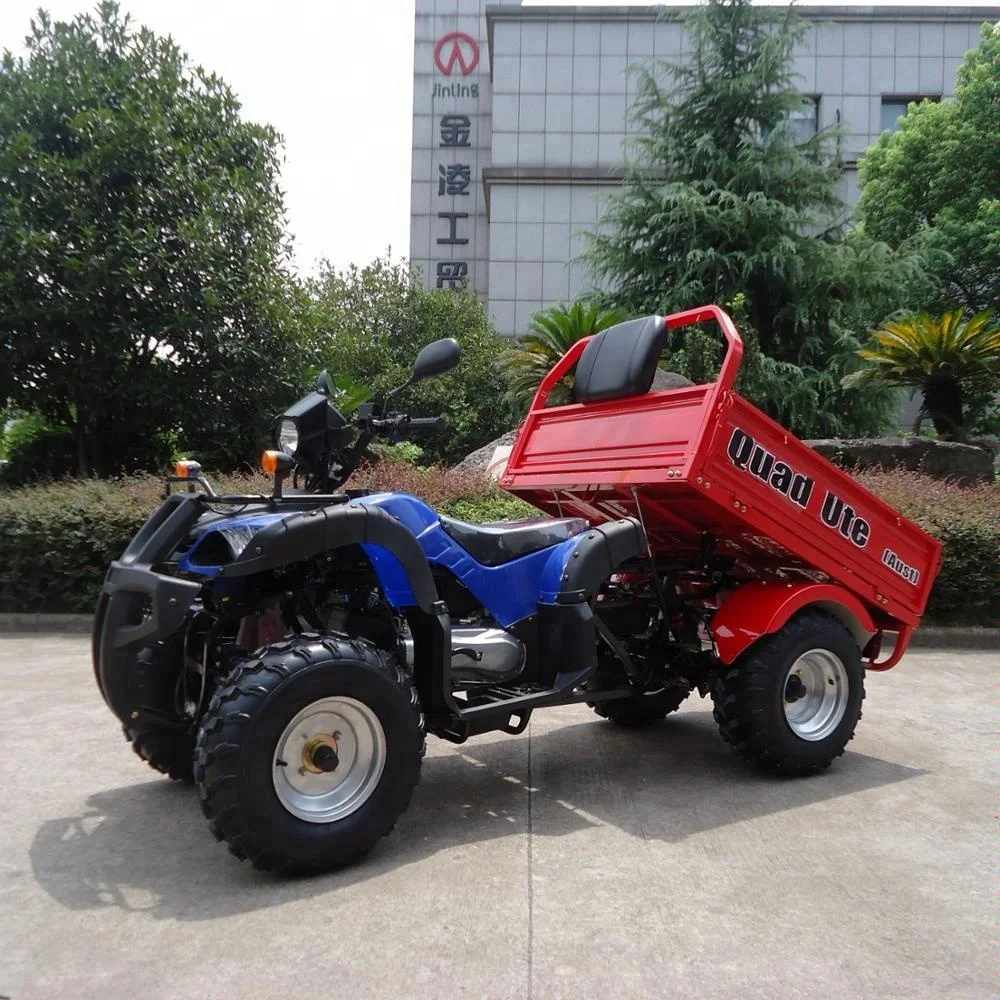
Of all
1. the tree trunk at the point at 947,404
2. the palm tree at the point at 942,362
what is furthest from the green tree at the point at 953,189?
the tree trunk at the point at 947,404

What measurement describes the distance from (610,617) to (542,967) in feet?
8.34

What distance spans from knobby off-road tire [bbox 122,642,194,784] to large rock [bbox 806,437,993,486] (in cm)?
1069

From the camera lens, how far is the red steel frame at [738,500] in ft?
15.6

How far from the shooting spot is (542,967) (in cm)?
301

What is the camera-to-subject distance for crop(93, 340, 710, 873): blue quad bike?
3.60 metres

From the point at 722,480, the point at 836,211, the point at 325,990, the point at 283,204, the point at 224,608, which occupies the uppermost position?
the point at 836,211

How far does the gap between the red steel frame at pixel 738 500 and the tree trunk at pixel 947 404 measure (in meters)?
12.0

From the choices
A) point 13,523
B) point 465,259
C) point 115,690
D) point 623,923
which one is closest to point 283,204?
point 13,523

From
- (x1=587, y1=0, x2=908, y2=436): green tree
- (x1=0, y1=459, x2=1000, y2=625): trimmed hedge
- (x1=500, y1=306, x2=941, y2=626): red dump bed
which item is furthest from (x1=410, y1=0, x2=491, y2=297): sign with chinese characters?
(x1=500, y1=306, x2=941, y2=626): red dump bed

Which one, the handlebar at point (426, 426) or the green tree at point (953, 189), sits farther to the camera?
the green tree at point (953, 189)

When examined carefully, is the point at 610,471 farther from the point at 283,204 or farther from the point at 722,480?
the point at 283,204

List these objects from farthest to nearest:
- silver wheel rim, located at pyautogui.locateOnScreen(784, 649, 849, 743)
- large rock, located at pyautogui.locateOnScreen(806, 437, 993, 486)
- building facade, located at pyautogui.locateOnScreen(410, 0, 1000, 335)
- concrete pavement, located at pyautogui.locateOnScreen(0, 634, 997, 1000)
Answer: building facade, located at pyautogui.locateOnScreen(410, 0, 1000, 335) → large rock, located at pyautogui.locateOnScreen(806, 437, 993, 486) → silver wheel rim, located at pyautogui.locateOnScreen(784, 649, 849, 743) → concrete pavement, located at pyautogui.locateOnScreen(0, 634, 997, 1000)

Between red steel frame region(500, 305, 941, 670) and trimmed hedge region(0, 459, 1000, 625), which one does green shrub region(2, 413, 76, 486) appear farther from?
red steel frame region(500, 305, 941, 670)

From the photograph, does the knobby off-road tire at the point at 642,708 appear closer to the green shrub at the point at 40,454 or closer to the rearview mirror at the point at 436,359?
the rearview mirror at the point at 436,359
